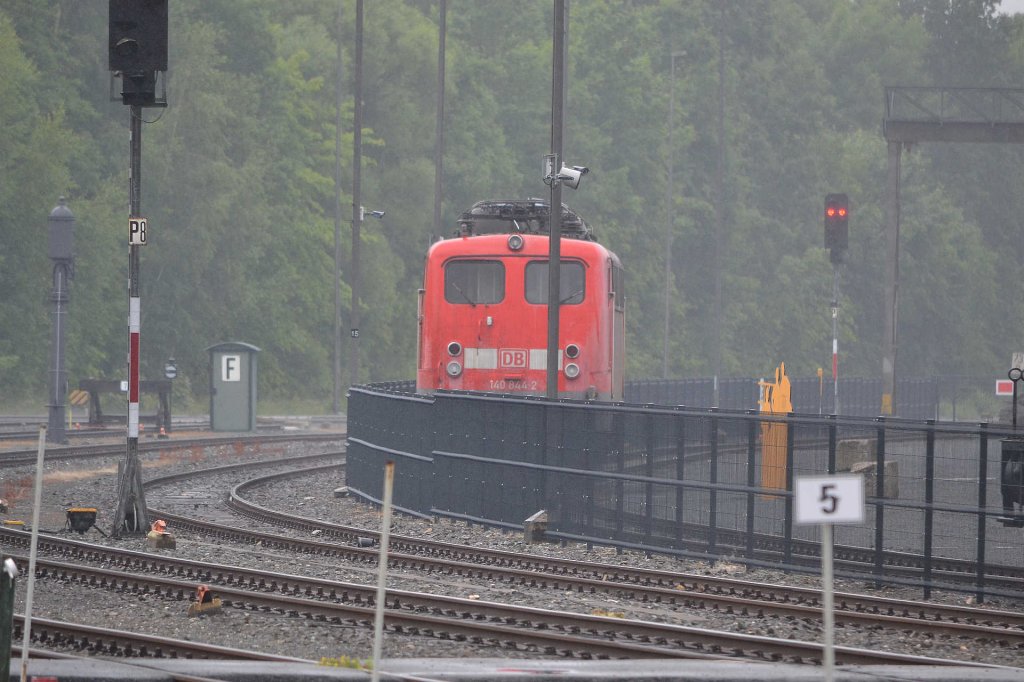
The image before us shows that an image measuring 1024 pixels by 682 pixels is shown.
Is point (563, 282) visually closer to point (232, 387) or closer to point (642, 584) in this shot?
point (642, 584)

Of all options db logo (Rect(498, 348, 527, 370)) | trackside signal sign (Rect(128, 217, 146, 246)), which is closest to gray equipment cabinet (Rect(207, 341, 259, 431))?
db logo (Rect(498, 348, 527, 370))

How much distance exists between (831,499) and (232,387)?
107ft

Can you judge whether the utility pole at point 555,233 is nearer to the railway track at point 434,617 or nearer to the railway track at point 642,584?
the railway track at point 642,584

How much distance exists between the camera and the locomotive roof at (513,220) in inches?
1061

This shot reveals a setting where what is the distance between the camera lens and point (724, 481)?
17078 millimetres

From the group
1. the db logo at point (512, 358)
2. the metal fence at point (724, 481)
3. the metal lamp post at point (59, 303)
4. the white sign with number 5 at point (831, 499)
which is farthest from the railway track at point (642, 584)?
the metal lamp post at point (59, 303)

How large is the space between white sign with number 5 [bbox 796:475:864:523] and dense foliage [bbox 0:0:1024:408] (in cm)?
4225

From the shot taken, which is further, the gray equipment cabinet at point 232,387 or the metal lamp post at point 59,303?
the gray equipment cabinet at point 232,387

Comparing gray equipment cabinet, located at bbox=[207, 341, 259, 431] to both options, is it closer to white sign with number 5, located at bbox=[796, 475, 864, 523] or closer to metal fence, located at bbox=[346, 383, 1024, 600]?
metal fence, located at bbox=[346, 383, 1024, 600]

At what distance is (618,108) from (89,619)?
208 ft

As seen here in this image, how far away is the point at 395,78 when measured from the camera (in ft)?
219

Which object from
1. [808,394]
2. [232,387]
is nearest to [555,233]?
[232,387]

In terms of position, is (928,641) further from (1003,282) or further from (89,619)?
(1003,282)

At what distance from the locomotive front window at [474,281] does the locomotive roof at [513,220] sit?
3.39ft
